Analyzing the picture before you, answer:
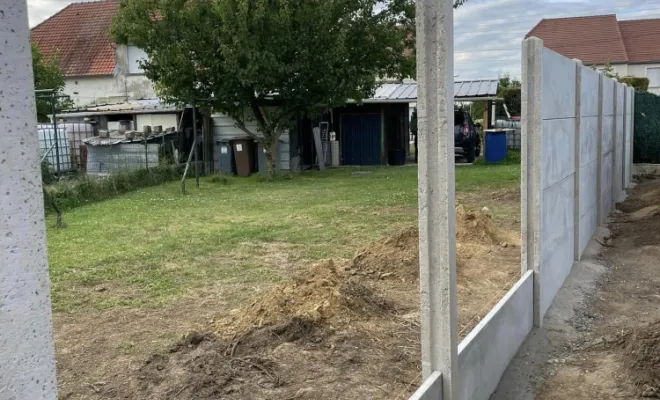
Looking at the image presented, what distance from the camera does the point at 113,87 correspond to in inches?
1081

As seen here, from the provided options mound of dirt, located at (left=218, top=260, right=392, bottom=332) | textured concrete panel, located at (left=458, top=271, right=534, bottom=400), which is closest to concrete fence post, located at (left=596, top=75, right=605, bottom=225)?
textured concrete panel, located at (left=458, top=271, right=534, bottom=400)

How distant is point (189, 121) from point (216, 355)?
58.0 feet

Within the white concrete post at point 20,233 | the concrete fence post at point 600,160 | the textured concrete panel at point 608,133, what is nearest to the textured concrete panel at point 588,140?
the concrete fence post at point 600,160

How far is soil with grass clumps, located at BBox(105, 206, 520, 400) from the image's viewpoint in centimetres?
379

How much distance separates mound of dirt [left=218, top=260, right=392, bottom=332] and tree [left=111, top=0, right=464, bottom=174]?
453 inches

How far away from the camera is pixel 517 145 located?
2389cm

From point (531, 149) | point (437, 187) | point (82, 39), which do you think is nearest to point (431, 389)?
point (437, 187)

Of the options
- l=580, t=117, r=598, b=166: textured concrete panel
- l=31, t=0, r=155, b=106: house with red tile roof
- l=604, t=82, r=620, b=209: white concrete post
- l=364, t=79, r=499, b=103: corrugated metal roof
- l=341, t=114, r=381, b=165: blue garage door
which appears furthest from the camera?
l=31, t=0, r=155, b=106: house with red tile roof

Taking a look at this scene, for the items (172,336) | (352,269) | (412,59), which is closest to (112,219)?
(352,269)

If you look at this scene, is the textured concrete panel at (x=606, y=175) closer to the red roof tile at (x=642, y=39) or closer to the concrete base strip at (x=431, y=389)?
the concrete base strip at (x=431, y=389)

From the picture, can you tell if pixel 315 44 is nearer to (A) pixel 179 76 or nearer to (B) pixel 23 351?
(A) pixel 179 76

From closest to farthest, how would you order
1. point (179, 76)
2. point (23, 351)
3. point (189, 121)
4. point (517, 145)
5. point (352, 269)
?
point (23, 351) < point (352, 269) < point (179, 76) < point (189, 121) < point (517, 145)

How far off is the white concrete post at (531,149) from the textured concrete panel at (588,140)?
2328 mm

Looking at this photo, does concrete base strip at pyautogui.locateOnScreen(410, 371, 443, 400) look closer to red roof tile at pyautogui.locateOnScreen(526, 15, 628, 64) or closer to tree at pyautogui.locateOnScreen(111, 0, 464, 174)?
tree at pyautogui.locateOnScreen(111, 0, 464, 174)
